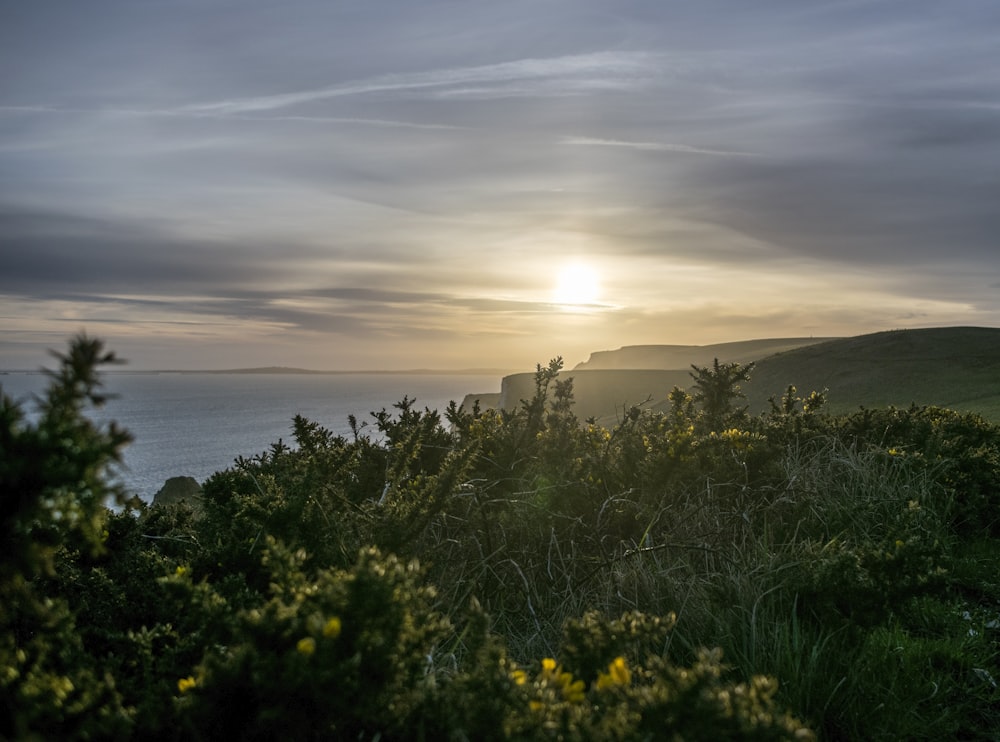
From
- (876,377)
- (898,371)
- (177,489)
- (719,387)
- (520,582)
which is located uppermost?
(898,371)

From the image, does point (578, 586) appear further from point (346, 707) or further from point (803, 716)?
point (346, 707)

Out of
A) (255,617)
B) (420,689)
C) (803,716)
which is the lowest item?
(803,716)

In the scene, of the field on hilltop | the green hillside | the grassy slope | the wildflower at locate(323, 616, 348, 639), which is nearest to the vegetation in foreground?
the wildflower at locate(323, 616, 348, 639)

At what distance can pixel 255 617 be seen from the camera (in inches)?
83.3

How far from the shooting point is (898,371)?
85.4 ft

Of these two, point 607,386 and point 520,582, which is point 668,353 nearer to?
point 607,386

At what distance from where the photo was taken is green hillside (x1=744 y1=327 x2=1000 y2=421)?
20797 mm

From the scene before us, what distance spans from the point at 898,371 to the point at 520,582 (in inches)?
1029

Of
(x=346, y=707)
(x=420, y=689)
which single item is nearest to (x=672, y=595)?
(x=420, y=689)

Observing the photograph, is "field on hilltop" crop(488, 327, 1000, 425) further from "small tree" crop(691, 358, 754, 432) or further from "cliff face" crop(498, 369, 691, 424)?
"small tree" crop(691, 358, 754, 432)

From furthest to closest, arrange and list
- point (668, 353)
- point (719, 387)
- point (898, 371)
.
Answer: point (668, 353) → point (898, 371) → point (719, 387)

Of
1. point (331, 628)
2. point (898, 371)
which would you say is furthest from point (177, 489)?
point (898, 371)

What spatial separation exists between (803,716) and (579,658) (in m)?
1.43

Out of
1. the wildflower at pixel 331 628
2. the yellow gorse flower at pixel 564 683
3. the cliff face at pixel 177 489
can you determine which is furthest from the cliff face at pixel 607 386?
the wildflower at pixel 331 628
